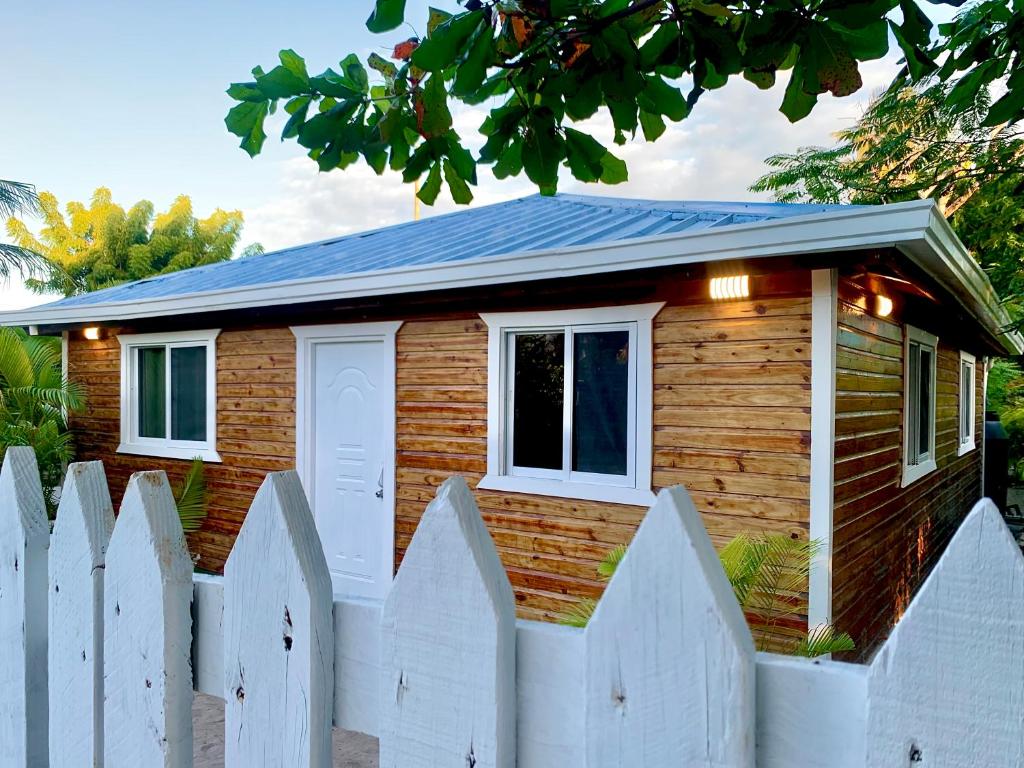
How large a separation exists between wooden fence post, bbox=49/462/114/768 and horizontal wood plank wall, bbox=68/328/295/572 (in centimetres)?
522

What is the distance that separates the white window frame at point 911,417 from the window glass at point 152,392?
24.5 ft

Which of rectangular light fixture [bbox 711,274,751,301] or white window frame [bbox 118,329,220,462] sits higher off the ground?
rectangular light fixture [bbox 711,274,751,301]

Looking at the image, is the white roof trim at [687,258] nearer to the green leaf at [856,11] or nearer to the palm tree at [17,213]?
the green leaf at [856,11]

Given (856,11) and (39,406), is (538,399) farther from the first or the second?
(39,406)

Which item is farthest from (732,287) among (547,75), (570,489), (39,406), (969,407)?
(969,407)

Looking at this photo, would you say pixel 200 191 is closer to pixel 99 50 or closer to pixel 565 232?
pixel 99 50

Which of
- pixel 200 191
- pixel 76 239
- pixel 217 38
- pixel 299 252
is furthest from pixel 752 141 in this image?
pixel 76 239

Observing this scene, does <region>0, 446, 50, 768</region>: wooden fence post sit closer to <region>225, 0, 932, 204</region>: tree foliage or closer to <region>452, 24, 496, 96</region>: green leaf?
<region>225, 0, 932, 204</region>: tree foliage

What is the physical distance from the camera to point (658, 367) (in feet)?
14.9

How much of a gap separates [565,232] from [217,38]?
10.5m

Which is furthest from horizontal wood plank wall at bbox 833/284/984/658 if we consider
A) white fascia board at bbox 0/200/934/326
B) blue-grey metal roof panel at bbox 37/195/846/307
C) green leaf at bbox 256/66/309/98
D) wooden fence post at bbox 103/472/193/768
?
wooden fence post at bbox 103/472/193/768

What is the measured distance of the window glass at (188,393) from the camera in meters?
7.16

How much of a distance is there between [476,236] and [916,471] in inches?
189

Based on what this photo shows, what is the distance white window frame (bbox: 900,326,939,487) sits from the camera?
19.4 ft
